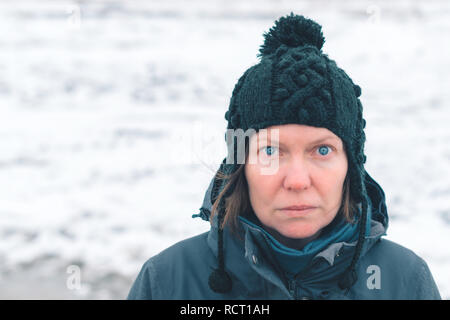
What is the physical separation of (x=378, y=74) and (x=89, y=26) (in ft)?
17.8

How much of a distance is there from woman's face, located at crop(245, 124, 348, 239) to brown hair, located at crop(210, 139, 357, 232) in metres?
0.11

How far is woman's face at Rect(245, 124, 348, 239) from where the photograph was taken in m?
1.67

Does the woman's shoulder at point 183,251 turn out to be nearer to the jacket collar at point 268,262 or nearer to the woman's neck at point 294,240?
the jacket collar at point 268,262

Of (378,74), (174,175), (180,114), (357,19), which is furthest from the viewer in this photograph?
(357,19)

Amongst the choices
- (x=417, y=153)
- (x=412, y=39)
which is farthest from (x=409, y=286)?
(x=412, y=39)

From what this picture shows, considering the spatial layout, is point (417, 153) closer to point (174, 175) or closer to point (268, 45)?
point (174, 175)

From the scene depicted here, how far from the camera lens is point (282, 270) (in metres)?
1.76

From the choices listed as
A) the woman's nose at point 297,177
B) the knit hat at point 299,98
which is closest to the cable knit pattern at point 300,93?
the knit hat at point 299,98

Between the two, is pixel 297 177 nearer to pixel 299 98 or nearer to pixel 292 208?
pixel 292 208

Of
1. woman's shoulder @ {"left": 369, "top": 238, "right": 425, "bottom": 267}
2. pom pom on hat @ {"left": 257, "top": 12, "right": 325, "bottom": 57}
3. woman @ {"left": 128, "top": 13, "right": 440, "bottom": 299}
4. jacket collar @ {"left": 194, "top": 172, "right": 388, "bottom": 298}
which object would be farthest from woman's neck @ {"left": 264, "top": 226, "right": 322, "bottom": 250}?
pom pom on hat @ {"left": 257, "top": 12, "right": 325, "bottom": 57}

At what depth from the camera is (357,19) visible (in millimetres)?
9375

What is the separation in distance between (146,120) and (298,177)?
569 cm

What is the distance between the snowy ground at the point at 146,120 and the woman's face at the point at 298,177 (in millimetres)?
429

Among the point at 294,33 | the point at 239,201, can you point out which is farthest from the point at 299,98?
the point at 239,201
